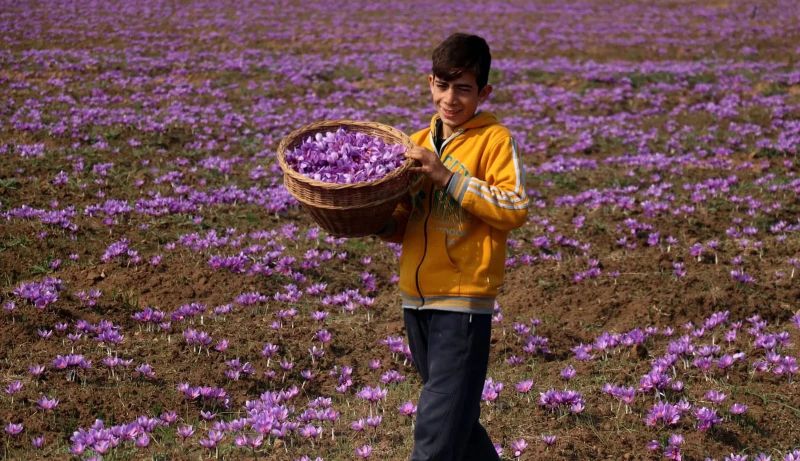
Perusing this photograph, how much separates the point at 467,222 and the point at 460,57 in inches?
35.6

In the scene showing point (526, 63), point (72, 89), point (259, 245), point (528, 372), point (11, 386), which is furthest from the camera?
point (526, 63)

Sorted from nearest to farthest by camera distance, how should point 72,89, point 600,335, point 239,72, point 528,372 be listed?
1. point 528,372
2. point 600,335
3. point 72,89
4. point 239,72

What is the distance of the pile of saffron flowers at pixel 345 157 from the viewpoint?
3.95 metres

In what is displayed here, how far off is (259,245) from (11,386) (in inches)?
156

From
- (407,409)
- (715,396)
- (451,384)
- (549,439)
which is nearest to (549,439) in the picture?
(549,439)

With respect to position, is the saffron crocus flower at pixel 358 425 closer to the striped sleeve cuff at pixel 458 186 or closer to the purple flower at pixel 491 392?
the purple flower at pixel 491 392

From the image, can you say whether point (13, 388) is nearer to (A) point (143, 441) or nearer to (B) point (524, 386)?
(A) point (143, 441)

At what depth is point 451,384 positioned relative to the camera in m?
3.89

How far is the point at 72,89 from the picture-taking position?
17.4 m

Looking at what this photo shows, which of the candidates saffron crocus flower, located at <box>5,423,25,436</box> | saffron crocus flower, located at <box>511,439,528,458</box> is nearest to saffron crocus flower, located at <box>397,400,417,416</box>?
saffron crocus flower, located at <box>511,439,528,458</box>

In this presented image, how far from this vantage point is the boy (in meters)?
3.87

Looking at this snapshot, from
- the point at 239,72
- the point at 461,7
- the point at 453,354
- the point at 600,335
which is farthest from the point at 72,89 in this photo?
the point at 461,7

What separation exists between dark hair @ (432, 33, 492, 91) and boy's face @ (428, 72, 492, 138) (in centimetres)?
4

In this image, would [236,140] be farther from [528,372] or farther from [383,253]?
[528,372]
